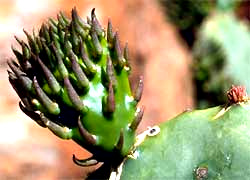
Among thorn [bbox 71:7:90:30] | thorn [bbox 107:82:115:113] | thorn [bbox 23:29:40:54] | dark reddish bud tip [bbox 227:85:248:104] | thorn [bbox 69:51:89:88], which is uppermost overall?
thorn [bbox 71:7:90:30]

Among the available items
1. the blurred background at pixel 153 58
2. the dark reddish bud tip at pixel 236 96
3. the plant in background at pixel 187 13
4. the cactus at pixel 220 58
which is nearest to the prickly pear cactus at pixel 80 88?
the dark reddish bud tip at pixel 236 96

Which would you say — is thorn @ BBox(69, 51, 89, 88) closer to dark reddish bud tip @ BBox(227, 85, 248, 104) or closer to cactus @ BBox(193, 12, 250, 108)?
dark reddish bud tip @ BBox(227, 85, 248, 104)

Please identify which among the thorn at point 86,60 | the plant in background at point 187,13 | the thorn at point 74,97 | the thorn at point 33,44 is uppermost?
the plant in background at point 187,13

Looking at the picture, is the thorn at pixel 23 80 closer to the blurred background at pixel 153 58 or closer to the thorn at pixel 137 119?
the thorn at pixel 137 119

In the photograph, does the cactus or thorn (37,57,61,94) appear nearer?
thorn (37,57,61,94)

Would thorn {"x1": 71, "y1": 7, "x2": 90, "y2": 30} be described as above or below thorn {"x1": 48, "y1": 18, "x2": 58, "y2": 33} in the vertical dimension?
above

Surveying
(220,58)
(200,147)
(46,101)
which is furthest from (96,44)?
(220,58)

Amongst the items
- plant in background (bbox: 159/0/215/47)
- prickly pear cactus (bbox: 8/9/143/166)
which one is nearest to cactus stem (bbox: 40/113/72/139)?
prickly pear cactus (bbox: 8/9/143/166)
